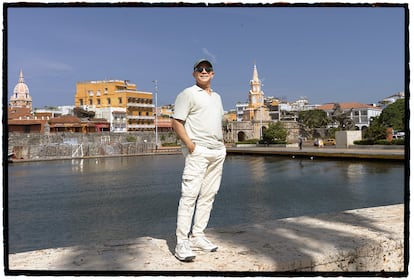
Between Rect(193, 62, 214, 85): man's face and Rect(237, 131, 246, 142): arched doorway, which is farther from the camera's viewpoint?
Rect(237, 131, 246, 142): arched doorway

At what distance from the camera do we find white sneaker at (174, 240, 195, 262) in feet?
9.86

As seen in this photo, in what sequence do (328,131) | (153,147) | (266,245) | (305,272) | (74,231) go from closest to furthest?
(305,272)
(266,245)
(74,231)
(153,147)
(328,131)

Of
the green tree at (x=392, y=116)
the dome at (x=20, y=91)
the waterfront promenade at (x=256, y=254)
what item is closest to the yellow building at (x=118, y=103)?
the dome at (x=20, y=91)

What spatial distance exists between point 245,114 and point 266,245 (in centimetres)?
5476

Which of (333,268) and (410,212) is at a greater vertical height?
(410,212)

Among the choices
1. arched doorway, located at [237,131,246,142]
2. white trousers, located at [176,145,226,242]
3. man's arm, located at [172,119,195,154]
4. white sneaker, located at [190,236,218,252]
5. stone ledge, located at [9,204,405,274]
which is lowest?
stone ledge, located at [9,204,405,274]

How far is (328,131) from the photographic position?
176ft

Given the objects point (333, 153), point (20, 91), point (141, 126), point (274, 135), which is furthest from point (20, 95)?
point (333, 153)

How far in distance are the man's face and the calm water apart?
1.58 m

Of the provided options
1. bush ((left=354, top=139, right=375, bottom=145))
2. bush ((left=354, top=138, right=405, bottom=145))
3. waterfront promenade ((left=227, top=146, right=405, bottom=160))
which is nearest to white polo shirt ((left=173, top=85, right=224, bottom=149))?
waterfront promenade ((left=227, top=146, right=405, bottom=160))

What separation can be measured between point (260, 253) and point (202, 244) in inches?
18.0

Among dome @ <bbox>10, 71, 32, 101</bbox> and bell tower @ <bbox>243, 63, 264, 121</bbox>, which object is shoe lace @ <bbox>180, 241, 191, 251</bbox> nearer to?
dome @ <bbox>10, 71, 32, 101</bbox>

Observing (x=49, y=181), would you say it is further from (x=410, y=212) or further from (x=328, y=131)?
(x=328, y=131)

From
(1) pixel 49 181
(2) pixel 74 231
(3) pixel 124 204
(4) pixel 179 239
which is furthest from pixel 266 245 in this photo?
(1) pixel 49 181
